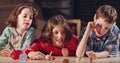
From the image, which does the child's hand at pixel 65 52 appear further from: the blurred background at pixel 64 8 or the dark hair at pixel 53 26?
the blurred background at pixel 64 8

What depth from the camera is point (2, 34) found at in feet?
5.64

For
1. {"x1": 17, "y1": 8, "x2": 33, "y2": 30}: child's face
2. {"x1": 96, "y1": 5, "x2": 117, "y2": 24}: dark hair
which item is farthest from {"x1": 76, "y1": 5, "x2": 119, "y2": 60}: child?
{"x1": 17, "y1": 8, "x2": 33, "y2": 30}: child's face

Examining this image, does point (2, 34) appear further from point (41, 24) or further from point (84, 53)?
point (84, 53)

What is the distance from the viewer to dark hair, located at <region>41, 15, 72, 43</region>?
66.4 inches

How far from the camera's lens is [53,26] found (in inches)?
66.5

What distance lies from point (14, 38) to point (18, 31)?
1.8 inches

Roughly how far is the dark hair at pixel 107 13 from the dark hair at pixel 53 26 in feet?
0.59

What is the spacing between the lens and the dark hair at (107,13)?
1.67 meters

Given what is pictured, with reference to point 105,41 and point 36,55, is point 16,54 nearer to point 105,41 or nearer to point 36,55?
point 36,55

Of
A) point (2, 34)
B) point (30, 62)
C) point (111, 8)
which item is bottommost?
point (30, 62)

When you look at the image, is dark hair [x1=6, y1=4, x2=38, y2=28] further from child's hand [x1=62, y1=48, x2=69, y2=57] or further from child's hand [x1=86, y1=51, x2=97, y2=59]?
child's hand [x1=86, y1=51, x2=97, y2=59]

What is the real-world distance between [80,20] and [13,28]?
372 mm

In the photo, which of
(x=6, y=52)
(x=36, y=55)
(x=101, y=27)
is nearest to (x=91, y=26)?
(x=101, y=27)

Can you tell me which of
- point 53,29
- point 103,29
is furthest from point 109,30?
point 53,29
